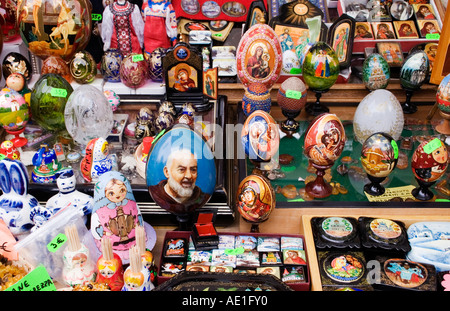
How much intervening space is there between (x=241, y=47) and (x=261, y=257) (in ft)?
5.00

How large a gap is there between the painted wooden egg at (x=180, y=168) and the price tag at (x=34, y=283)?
67cm

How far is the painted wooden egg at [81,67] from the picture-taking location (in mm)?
3650

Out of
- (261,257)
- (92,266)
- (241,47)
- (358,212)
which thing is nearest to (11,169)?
(92,266)

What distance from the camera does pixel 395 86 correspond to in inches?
145

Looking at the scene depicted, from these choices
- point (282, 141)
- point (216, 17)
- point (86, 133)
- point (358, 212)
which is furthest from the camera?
point (216, 17)

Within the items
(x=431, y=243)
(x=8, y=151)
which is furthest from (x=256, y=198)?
(x=8, y=151)

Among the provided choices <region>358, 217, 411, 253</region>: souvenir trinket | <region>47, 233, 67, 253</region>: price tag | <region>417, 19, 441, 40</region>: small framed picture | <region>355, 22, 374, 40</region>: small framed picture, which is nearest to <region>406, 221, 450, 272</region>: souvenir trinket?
<region>358, 217, 411, 253</region>: souvenir trinket

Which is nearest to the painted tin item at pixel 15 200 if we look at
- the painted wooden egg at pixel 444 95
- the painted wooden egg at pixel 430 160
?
the painted wooden egg at pixel 430 160

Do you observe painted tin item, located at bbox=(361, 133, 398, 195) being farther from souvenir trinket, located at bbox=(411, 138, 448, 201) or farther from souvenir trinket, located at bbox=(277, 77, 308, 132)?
souvenir trinket, located at bbox=(277, 77, 308, 132)

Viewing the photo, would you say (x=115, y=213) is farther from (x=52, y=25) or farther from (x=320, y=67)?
(x=52, y=25)

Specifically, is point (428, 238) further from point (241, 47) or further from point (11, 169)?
point (11, 169)

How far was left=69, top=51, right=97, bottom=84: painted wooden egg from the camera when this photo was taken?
3.65m

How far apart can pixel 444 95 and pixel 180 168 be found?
198 cm

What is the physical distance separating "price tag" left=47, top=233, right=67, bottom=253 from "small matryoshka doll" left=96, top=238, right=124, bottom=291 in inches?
8.4
